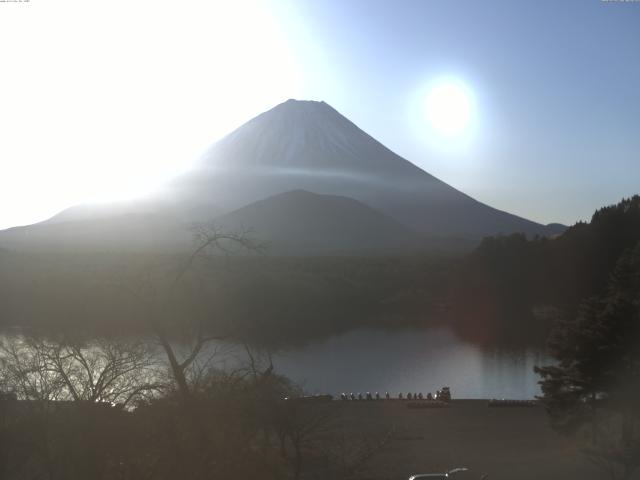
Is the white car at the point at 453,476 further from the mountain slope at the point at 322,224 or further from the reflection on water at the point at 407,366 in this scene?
the mountain slope at the point at 322,224

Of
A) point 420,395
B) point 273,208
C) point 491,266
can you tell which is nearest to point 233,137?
point 273,208

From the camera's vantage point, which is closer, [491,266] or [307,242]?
[491,266]

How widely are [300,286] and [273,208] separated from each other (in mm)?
41289

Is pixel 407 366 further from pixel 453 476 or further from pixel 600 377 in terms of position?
pixel 453 476

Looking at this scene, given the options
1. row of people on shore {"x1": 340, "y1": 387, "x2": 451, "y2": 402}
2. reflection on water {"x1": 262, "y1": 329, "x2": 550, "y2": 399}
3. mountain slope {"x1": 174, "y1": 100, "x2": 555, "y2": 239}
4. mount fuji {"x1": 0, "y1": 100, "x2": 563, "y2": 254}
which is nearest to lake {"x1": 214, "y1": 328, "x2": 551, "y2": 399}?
reflection on water {"x1": 262, "y1": 329, "x2": 550, "y2": 399}

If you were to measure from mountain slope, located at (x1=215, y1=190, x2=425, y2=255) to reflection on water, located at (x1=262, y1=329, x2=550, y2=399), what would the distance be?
3776cm

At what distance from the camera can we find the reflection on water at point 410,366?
13641 millimetres

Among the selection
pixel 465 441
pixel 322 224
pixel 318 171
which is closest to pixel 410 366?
pixel 465 441

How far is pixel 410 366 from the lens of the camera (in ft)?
52.5

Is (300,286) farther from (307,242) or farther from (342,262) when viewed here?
(307,242)

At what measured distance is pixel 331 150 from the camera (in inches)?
3056

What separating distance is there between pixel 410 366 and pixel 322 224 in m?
51.8

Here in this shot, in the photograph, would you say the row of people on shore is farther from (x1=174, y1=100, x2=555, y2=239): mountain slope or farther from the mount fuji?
(x1=174, y1=100, x2=555, y2=239): mountain slope

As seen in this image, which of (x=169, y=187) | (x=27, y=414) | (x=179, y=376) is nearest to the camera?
(x=179, y=376)
